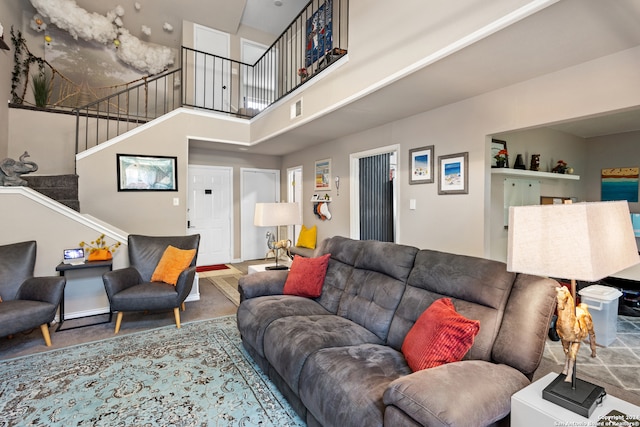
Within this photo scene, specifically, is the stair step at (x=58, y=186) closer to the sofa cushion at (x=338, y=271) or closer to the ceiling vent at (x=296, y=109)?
the ceiling vent at (x=296, y=109)

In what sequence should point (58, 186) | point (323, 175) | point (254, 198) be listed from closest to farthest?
1. point (58, 186)
2. point (323, 175)
3. point (254, 198)

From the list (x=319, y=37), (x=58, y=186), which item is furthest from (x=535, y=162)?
(x=58, y=186)

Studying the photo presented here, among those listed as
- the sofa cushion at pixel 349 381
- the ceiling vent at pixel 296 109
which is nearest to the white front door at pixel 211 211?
the ceiling vent at pixel 296 109

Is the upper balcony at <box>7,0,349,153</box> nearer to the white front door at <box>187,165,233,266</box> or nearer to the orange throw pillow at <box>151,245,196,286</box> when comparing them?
the white front door at <box>187,165,233,266</box>

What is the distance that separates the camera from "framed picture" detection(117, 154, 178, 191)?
4.83m

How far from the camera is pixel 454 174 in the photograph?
340cm

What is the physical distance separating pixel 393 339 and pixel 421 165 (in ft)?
7.74

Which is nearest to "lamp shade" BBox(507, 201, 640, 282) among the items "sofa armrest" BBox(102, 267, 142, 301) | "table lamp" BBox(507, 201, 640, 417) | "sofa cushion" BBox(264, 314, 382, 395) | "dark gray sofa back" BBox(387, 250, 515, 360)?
"table lamp" BBox(507, 201, 640, 417)

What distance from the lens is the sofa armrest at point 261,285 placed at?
9.47ft

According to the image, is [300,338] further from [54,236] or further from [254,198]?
[254,198]

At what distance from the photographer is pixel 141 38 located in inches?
A: 255

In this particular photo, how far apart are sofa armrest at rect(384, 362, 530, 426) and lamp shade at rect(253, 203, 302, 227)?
2.52 meters

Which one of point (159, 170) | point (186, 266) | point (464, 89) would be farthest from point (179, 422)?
point (159, 170)

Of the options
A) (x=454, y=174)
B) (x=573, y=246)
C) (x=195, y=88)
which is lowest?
(x=573, y=246)
